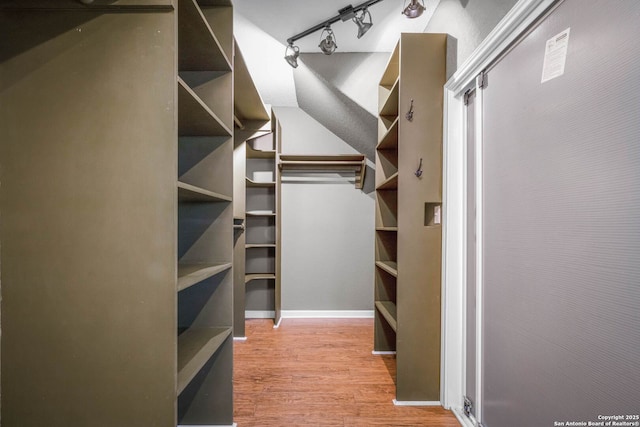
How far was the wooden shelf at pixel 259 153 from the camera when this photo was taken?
3104mm

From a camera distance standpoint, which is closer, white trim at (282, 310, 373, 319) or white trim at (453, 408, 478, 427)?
white trim at (453, 408, 478, 427)

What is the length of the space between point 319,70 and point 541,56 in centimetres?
193

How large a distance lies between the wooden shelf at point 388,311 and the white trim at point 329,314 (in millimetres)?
958

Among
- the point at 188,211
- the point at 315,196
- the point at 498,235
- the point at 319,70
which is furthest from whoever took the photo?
the point at 315,196

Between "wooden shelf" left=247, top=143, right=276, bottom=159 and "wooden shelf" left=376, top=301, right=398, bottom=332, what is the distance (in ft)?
6.28

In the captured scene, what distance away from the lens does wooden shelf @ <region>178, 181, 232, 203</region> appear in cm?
104

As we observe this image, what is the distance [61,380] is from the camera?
910mm

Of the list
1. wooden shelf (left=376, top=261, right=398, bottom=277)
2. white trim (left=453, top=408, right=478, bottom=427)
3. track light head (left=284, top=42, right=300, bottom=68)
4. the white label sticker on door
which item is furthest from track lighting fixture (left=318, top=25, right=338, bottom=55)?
white trim (left=453, top=408, right=478, bottom=427)

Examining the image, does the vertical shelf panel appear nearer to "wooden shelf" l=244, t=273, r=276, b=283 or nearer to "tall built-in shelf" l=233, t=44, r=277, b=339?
"tall built-in shelf" l=233, t=44, r=277, b=339

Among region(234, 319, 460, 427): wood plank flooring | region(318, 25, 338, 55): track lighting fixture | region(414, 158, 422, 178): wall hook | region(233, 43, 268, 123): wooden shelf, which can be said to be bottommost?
region(234, 319, 460, 427): wood plank flooring

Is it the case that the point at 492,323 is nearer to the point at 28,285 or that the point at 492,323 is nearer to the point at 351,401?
the point at 351,401

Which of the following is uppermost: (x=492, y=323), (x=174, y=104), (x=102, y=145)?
(x=174, y=104)

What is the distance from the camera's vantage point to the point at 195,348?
1.31 meters

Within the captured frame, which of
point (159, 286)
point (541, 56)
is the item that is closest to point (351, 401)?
point (159, 286)
